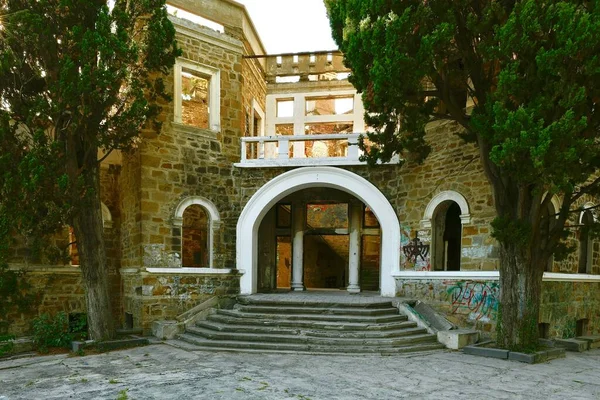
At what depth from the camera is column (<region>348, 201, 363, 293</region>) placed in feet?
43.7

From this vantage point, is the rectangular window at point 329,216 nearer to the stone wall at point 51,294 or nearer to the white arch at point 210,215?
the white arch at point 210,215

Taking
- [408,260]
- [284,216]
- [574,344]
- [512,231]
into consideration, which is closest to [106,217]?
[284,216]

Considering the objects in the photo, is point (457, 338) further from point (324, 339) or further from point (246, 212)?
point (246, 212)

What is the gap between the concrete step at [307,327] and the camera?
9289mm

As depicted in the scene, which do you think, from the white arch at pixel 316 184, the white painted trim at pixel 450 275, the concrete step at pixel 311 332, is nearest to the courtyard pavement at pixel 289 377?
the concrete step at pixel 311 332

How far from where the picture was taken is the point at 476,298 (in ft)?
32.3

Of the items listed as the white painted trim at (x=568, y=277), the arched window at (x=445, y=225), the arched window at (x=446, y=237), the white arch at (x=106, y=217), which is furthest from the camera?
the white arch at (x=106, y=217)

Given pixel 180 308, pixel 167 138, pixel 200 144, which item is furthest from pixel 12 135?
pixel 180 308

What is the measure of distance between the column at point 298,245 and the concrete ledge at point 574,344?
6.87m

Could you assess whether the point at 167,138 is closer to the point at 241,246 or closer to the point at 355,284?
the point at 241,246

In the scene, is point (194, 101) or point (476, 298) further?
point (194, 101)

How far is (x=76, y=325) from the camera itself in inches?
415

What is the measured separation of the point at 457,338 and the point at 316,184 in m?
5.23

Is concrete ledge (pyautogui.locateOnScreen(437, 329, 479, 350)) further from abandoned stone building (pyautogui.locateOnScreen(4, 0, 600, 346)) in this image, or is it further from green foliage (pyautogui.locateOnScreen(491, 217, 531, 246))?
green foliage (pyautogui.locateOnScreen(491, 217, 531, 246))
